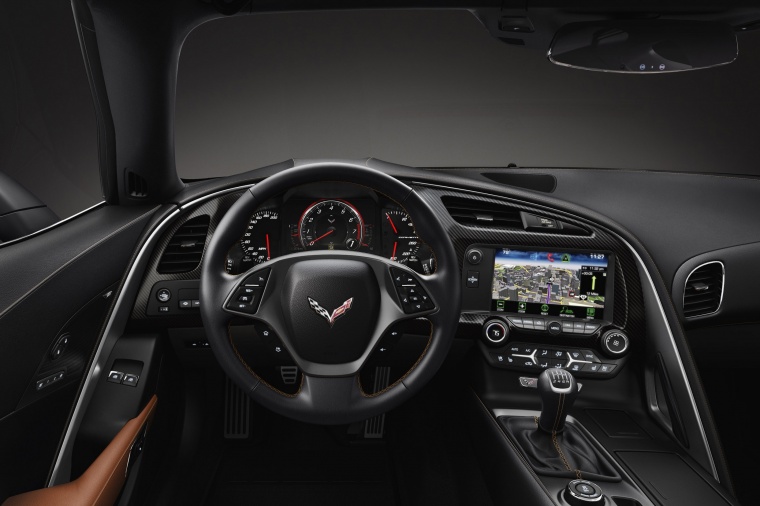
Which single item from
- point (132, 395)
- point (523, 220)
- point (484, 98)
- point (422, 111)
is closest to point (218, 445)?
point (132, 395)

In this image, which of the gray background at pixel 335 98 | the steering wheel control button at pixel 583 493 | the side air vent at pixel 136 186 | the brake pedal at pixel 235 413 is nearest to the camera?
the steering wheel control button at pixel 583 493

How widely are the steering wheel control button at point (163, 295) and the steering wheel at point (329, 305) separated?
0.48m

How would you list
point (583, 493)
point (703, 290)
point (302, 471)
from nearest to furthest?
1. point (583, 493)
2. point (703, 290)
3. point (302, 471)

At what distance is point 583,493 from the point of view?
126 centimetres

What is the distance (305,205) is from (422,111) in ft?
4.26

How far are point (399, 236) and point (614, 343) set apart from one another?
0.73m

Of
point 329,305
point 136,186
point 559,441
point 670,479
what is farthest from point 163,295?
point 670,479

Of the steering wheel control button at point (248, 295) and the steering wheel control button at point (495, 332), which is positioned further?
the steering wheel control button at point (495, 332)

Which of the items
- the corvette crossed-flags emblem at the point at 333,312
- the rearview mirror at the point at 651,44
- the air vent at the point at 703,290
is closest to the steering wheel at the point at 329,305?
the corvette crossed-flags emblem at the point at 333,312

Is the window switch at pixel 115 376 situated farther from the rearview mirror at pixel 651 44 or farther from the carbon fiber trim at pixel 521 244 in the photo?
the rearview mirror at pixel 651 44

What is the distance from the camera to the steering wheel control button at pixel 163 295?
1786 millimetres

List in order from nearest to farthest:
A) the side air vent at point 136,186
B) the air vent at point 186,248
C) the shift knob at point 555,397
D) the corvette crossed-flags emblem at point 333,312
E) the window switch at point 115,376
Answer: the corvette crossed-flags emblem at point 333,312
the shift knob at point 555,397
the window switch at point 115,376
the air vent at point 186,248
the side air vent at point 136,186

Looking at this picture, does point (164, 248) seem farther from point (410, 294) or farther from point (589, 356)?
point (589, 356)

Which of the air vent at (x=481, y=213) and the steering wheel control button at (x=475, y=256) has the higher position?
the air vent at (x=481, y=213)
